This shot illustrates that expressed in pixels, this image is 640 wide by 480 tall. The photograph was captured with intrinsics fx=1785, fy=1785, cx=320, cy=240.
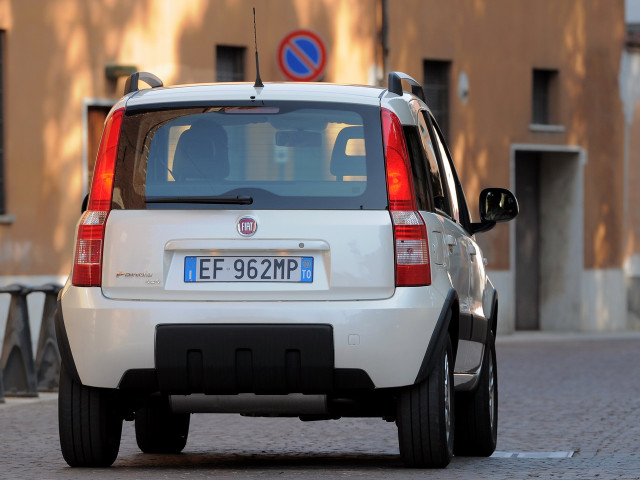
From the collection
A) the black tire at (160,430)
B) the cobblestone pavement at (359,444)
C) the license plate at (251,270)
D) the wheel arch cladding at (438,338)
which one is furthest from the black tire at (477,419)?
the license plate at (251,270)

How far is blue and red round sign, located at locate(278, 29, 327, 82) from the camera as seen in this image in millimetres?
20641

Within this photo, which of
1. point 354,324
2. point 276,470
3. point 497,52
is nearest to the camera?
point 354,324

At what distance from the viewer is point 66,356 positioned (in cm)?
800

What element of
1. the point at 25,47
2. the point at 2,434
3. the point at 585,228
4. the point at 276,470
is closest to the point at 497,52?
the point at 585,228

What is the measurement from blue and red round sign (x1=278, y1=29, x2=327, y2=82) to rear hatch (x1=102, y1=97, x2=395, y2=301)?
40.9 feet

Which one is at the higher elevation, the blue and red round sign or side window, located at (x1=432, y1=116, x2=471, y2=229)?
the blue and red round sign

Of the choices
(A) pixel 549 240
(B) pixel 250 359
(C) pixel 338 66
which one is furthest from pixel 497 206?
(A) pixel 549 240

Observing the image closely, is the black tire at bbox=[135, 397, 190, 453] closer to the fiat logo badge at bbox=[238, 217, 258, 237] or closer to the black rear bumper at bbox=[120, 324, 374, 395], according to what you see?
the black rear bumper at bbox=[120, 324, 374, 395]

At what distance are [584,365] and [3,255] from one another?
675cm

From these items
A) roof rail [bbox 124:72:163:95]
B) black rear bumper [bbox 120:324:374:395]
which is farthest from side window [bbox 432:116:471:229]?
black rear bumper [bbox 120:324:374:395]

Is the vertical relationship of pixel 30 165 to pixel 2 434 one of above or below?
above

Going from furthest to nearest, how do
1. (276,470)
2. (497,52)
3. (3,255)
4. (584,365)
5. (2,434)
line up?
(497,52) → (3,255) → (584,365) → (2,434) → (276,470)

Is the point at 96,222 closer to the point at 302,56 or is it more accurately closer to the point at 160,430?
the point at 160,430

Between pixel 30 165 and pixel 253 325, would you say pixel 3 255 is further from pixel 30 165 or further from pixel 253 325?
pixel 253 325
